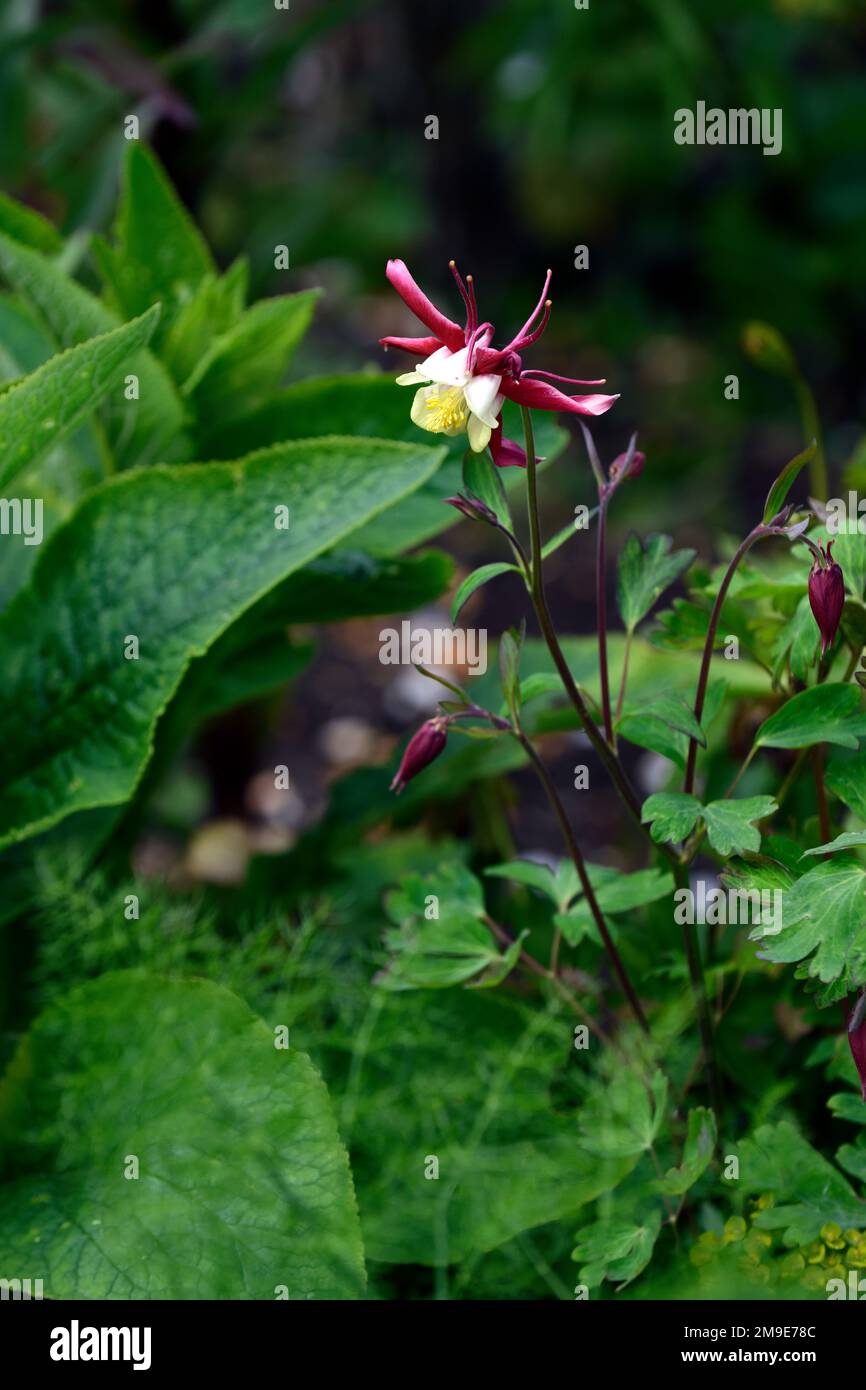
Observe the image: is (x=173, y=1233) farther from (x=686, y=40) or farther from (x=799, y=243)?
(x=799, y=243)

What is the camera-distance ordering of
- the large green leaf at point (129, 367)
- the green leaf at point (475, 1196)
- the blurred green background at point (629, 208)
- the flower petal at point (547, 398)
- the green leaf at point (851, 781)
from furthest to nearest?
the blurred green background at point (629, 208)
the large green leaf at point (129, 367)
the green leaf at point (475, 1196)
the green leaf at point (851, 781)
the flower petal at point (547, 398)

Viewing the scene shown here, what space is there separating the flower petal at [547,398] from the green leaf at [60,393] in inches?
9.0

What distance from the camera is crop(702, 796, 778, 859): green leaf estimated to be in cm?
61

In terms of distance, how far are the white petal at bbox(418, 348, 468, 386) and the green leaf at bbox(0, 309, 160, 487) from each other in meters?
0.20

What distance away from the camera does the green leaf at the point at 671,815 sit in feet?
2.03

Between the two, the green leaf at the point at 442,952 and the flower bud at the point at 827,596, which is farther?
the green leaf at the point at 442,952

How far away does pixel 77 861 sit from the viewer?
910mm

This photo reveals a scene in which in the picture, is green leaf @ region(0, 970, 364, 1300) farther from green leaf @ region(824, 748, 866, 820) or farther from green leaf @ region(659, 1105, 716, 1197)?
green leaf @ region(824, 748, 866, 820)

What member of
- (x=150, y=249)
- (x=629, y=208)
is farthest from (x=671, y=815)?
(x=629, y=208)

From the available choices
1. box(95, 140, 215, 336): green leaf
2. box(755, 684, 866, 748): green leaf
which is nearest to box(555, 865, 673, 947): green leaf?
box(755, 684, 866, 748): green leaf

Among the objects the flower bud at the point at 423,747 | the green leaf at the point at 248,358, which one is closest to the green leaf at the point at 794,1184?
the flower bud at the point at 423,747

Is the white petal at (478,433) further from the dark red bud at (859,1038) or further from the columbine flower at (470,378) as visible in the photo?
the dark red bud at (859,1038)
